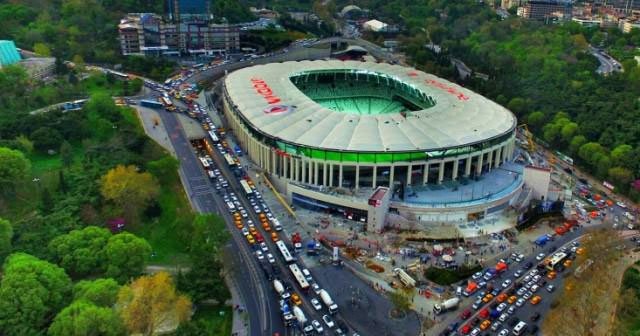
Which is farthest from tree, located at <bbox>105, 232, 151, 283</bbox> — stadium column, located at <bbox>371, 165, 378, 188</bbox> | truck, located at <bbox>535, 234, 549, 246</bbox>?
truck, located at <bbox>535, 234, 549, 246</bbox>

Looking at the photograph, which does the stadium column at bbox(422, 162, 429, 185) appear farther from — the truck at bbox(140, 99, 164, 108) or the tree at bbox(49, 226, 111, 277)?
the truck at bbox(140, 99, 164, 108)

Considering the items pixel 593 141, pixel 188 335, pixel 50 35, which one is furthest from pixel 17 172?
pixel 593 141

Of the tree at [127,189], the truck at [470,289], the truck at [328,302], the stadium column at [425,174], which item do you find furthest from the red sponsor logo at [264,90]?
the truck at [470,289]

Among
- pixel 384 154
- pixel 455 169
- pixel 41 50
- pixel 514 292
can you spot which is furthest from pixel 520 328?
pixel 41 50

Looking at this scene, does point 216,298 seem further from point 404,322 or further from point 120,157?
point 120,157

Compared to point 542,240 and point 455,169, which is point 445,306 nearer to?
point 542,240

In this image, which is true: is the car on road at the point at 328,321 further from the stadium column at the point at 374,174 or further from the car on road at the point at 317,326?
the stadium column at the point at 374,174
